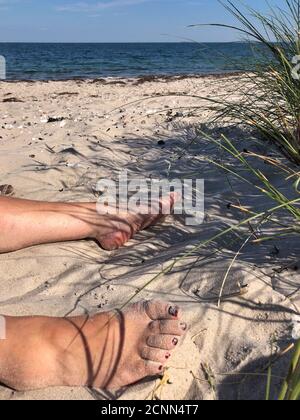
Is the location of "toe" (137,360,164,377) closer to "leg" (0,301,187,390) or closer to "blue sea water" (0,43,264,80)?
"leg" (0,301,187,390)

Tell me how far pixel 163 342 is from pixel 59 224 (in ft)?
2.72

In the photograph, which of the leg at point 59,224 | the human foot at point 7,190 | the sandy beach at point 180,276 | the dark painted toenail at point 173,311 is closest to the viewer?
the sandy beach at point 180,276

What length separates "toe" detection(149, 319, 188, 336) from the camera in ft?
4.14

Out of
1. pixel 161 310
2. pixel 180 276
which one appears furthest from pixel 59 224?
pixel 161 310

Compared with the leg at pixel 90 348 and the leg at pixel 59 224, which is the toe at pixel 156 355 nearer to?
the leg at pixel 90 348

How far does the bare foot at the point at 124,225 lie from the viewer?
1.94m

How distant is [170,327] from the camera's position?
1265 millimetres

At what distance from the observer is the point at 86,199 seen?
8.09 ft

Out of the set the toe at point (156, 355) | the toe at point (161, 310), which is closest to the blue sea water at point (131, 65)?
the toe at point (161, 310)

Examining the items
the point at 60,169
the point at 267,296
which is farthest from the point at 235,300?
the point at 60,169

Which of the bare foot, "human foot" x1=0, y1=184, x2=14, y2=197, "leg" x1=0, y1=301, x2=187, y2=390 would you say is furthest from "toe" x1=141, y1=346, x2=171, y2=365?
"human foot" x1=0, y1=184, x2=14, y2=197

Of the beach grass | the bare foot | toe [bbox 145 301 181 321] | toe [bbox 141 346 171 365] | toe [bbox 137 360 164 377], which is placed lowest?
toe [bbox 137 360 164 377]
